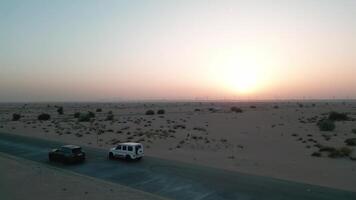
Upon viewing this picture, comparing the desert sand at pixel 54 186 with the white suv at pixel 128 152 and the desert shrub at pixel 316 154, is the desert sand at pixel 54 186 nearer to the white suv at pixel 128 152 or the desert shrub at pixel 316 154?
the white suv at pixel 128 152

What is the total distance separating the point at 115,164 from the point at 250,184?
11.5 m

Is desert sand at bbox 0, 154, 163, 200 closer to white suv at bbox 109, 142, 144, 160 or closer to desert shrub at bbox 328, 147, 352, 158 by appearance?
white suv at bbox 109, 142, 144, 160

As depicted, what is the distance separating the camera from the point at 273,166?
27.1 meters

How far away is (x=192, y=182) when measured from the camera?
21.2 metres

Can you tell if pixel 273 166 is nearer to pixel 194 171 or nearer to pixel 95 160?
pixel 194 171

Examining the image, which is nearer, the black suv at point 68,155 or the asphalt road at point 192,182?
the asphalt road at point 192,182

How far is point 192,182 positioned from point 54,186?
791 centimetres

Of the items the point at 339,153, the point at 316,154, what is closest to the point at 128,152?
the point at 316,154

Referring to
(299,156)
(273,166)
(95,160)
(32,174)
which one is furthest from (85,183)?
(299,156)

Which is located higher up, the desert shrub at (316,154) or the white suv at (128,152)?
the white suv at (128,152)

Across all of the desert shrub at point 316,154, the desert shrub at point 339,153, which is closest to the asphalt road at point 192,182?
the desert shrub at point 316,154

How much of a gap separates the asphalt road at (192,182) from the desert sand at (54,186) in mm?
1234

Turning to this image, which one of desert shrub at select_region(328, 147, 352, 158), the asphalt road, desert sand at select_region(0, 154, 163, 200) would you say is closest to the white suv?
the asphalt road

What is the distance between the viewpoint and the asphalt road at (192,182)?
18516 millimetres
